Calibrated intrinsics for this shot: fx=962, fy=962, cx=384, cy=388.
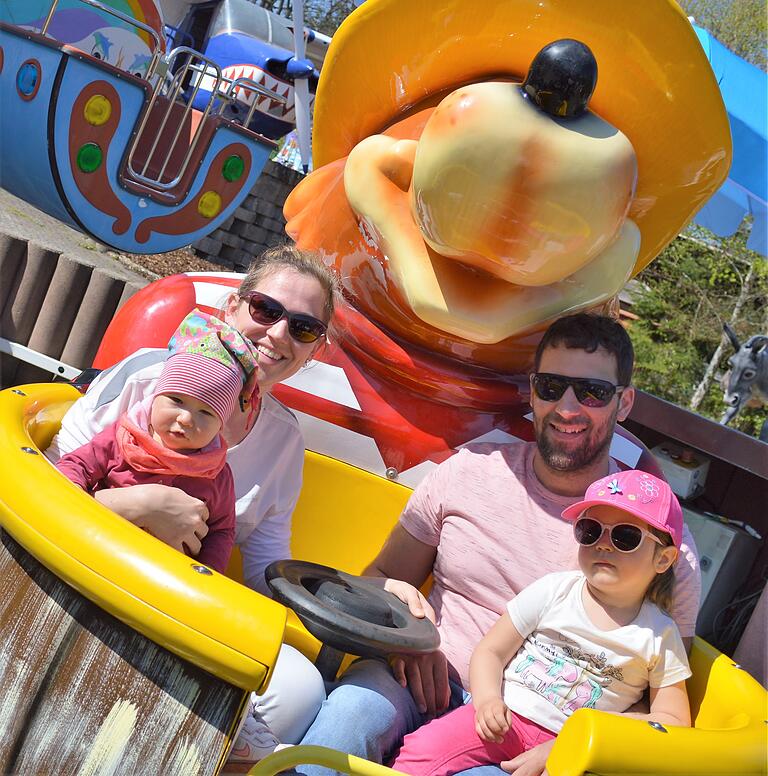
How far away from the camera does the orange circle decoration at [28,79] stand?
15.9ft

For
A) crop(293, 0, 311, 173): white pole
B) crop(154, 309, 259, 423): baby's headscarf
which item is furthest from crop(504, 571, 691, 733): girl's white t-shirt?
crop(293, 0, 311, 173): white pole

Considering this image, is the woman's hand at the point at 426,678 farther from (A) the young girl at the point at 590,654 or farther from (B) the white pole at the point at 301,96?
(B) the white pole at the point at 301,96

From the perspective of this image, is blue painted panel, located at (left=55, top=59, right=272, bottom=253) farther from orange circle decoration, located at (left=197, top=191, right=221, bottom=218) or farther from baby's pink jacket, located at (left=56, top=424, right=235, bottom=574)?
baby's pink jacket, located at (left=56, top=424, right=235, bottom=574)

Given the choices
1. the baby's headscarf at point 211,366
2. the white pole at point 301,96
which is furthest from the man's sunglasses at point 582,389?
the white pole at point 301,96

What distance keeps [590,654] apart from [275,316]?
0.78 metres

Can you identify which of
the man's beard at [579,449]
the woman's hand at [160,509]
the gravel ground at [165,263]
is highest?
the man's beard at [579,449]

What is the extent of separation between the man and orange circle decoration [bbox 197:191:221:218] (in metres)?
4.22

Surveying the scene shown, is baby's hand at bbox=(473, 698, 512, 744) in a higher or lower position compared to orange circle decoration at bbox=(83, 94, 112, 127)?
lower

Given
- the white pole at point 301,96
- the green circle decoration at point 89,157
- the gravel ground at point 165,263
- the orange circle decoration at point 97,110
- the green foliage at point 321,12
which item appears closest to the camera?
the orange circle decoration at point 97,110

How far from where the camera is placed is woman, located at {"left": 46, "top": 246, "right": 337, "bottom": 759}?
1429mm

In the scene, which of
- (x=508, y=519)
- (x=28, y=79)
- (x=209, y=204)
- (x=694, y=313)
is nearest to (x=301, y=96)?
(x=209, y=204)

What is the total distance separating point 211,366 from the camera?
4.69 ft

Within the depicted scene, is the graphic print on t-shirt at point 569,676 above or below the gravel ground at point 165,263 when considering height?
above

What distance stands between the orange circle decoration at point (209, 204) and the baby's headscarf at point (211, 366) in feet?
14.4
